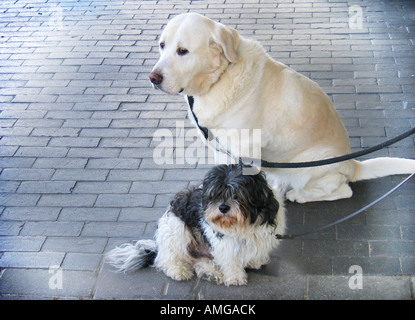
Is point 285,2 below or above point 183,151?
below

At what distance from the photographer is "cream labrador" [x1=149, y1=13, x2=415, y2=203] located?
388cm

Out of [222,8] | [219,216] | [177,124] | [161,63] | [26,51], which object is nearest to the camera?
[219,216]

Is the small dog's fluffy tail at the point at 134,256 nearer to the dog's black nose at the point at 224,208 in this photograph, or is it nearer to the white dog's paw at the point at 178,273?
the white dog's paw at the point at 178,273

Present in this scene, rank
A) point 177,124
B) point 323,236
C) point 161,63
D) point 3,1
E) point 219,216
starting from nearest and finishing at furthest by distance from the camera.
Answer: point 219,216
point 161,63
point 323,236
point 177,124
point 3,1

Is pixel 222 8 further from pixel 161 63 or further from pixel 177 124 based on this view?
pixel 161 63

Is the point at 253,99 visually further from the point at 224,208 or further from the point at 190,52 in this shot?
the point at 224,208

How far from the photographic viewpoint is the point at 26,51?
7.59m

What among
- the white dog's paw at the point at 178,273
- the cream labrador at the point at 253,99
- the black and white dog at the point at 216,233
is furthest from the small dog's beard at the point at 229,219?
the cream labrador at the point at 253,99

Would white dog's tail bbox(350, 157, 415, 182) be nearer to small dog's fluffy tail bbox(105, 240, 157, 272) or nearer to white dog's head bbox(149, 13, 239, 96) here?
white dog's head bbox(149, 13, 239, 96)

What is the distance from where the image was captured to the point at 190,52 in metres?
3.85

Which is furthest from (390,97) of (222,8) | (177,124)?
(222,8)

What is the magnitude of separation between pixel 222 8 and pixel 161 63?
15.8 feet

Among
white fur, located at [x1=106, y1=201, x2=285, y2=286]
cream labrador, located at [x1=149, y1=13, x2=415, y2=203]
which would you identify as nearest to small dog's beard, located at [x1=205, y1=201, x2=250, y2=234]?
white fur, located at [x1=106, y1=201, x2=285, y2=286]

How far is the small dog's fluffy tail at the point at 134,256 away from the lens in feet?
12.9
